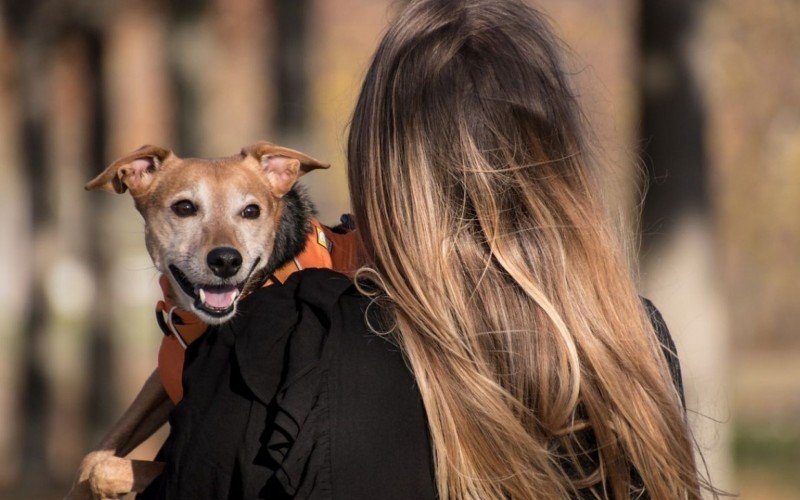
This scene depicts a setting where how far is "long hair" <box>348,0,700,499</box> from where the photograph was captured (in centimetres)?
236

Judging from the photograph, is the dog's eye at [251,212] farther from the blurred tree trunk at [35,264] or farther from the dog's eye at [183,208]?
the blurred tree trunk at [35,264]

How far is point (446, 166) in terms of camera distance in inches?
96.6

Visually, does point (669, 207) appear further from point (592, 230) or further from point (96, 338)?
point (96, 338)

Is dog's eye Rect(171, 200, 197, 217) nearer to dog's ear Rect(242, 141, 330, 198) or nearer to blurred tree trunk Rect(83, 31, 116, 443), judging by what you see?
dog's ear Rect(242, 141, 330, 198)

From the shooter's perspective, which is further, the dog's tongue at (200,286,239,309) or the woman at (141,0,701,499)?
the dog's tongue at (200,286,239,309)

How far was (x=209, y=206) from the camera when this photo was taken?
12.1 feet

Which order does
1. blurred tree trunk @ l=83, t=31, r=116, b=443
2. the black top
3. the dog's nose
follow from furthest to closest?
blurred tree trunk @ l=83, t=31, r=116, b=443
the dog's nose
the black top

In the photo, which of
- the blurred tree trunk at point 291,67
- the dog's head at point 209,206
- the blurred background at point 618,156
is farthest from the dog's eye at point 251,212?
the blurred tree trunk at point 291,67

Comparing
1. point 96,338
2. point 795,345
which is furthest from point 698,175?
point 795,345

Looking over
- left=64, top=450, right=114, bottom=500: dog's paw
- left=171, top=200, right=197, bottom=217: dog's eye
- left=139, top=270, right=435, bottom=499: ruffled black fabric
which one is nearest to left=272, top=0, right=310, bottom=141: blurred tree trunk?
left=171, top=200, right=197, bottom=217: dog's eye

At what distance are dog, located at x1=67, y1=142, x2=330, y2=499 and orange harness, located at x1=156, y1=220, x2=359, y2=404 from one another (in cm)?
3

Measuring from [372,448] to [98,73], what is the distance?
395 inches

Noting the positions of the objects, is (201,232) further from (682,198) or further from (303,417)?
(682,198)

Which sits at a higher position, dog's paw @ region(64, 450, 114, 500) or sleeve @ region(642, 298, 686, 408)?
sleeve @ region(642, 298, 686, 408)
